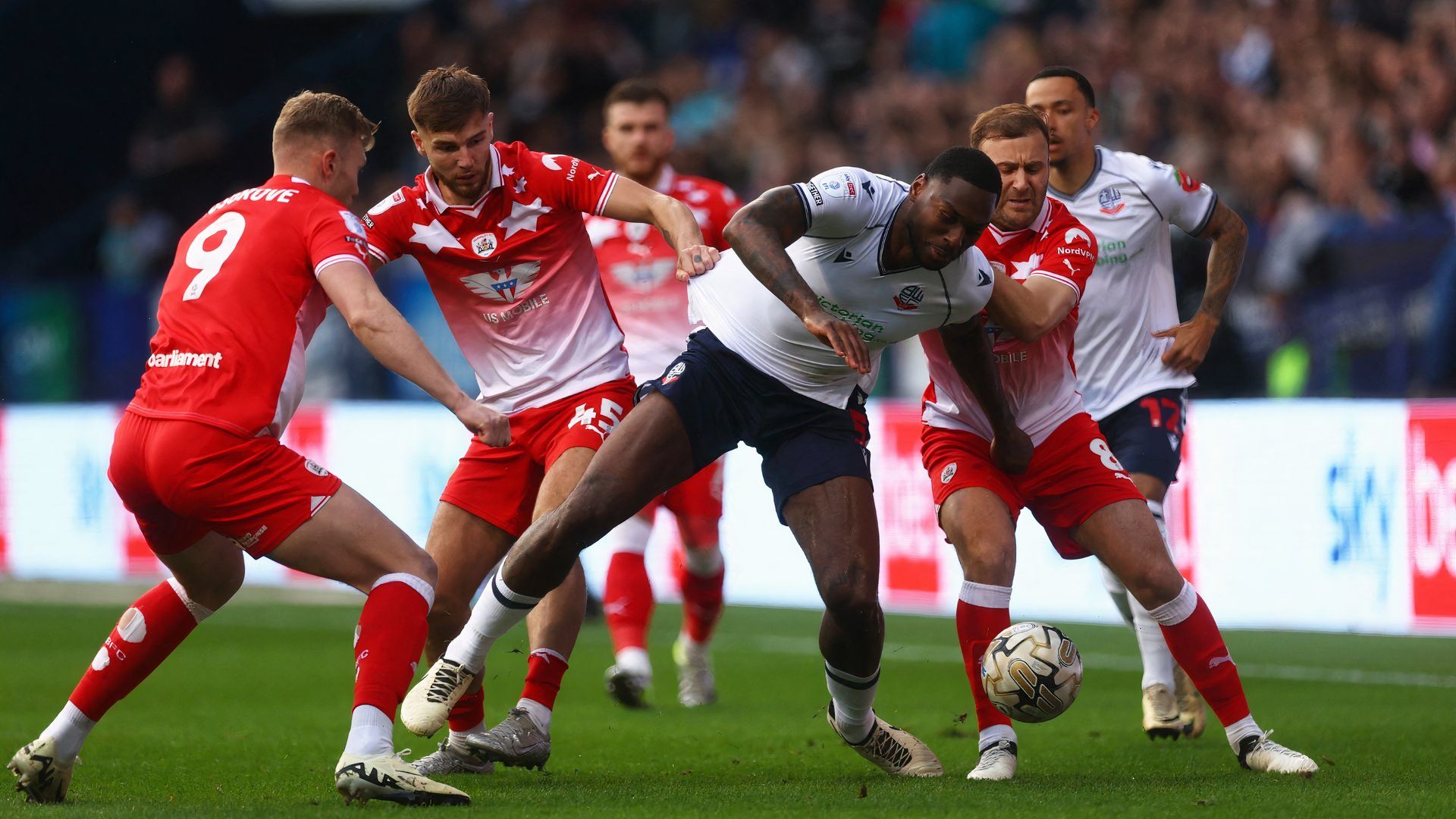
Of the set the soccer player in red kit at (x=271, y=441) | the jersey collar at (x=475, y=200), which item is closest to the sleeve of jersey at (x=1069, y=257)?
the jersey collar at (x=475, y=200)

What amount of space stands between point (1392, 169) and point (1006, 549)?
8295mm

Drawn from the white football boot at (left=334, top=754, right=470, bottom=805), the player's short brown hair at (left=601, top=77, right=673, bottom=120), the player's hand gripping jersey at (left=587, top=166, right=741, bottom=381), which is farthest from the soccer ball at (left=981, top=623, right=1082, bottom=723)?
the player's short brown hair at (left=601, top=77, right=673, bottom=120)

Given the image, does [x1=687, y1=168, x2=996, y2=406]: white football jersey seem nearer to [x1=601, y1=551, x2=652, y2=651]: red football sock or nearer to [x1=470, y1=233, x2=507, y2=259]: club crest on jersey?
[x1=470, y1=233, x2=507, y2=259]: club crest on jersey

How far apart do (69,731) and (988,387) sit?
3.23 meters

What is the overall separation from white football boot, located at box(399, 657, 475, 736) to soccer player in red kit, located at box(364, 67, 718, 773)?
0.84ft

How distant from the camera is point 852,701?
6023 mm

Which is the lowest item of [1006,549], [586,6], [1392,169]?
[1006,549]

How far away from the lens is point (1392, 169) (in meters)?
13.0

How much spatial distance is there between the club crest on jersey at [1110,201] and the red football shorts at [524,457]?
2.27 metres

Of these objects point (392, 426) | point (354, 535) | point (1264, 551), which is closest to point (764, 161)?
point (392, 426)

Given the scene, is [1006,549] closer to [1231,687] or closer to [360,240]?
[1231,687]

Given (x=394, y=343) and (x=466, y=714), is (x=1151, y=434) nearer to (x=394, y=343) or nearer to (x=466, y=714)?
(x=466, y=714)

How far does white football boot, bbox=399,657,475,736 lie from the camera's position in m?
5.73

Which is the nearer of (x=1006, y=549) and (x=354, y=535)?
(x=354, y=535)
